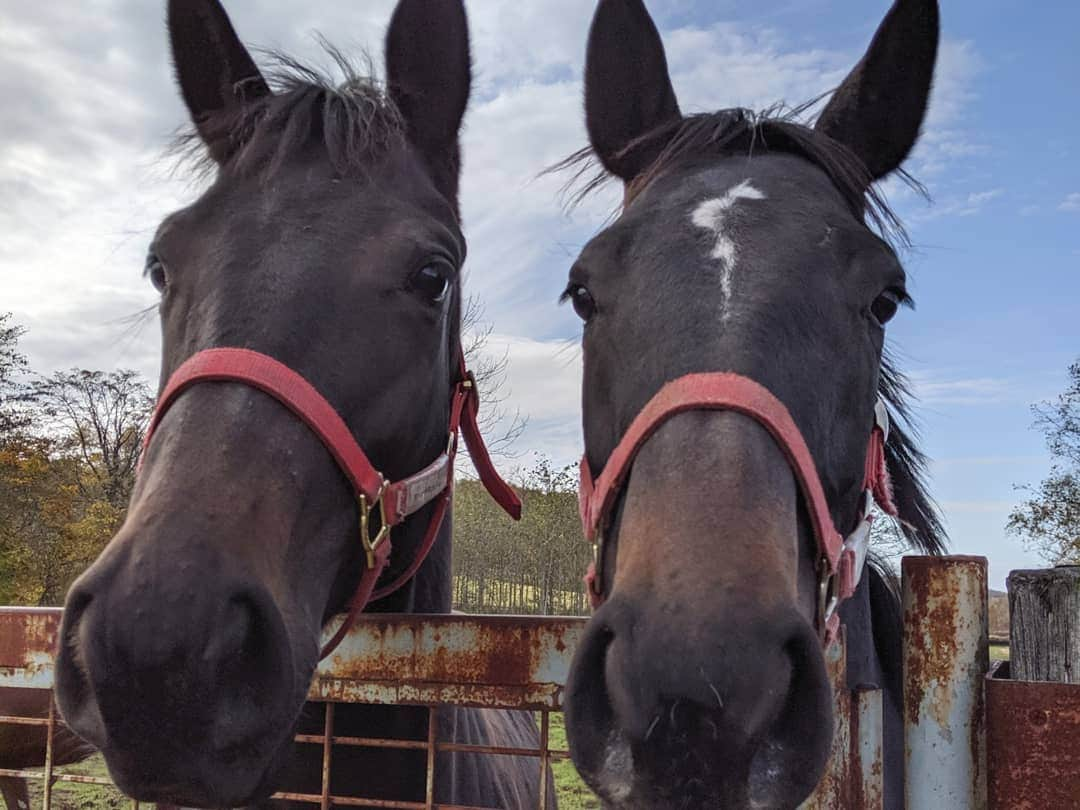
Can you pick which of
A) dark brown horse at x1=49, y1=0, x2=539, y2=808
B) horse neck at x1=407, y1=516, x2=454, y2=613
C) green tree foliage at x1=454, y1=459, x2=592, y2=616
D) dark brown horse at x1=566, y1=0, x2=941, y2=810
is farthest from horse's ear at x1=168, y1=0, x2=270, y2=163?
green tree foliage at x1=454, y1=459, x2=592, y2=616

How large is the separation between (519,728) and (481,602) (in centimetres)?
1930

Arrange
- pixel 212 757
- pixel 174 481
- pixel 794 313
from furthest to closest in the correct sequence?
1. pixel 794 313
2. pixel 174 481
3. pixel 212 757

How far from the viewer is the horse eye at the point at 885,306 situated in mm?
2215

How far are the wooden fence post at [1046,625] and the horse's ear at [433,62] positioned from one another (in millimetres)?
2025

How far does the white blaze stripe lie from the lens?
1967 millimetres

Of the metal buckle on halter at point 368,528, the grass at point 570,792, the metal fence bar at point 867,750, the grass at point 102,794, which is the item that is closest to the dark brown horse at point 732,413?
the metal fence bar at point 867,750

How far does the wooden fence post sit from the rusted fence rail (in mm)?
76

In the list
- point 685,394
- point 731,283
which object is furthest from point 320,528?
point 731,283

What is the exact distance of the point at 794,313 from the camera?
193 centimetres

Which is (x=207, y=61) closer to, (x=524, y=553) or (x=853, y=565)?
(x=853, y=565)

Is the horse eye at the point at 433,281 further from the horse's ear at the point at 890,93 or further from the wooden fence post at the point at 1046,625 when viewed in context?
the wooden fence post at the point at 1046,625

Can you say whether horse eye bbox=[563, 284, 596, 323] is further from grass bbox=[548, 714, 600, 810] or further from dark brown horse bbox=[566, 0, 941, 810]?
grass bbox=[548, 714, 600, 810]

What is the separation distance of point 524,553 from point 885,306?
20984 mm

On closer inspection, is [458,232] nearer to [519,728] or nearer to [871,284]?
[871,284]
